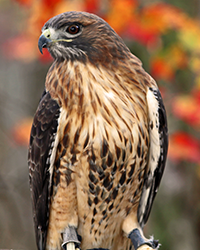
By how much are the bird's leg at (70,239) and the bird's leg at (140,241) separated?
0.47m

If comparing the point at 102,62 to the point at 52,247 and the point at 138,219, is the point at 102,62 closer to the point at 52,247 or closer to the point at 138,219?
the point at 138,219

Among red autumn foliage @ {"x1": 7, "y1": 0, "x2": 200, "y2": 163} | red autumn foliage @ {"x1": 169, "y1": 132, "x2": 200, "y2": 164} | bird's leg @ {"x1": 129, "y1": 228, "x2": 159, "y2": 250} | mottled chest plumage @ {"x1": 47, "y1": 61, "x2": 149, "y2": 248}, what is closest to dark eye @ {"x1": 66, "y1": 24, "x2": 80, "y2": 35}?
mottled chest plumage @ {"x1": 47, "y1": 61, "x2": 149, "y2": 248}

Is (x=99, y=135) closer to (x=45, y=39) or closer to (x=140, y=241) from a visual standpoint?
(x=45, y=39)

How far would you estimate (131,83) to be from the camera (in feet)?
9.50

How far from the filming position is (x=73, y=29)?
2727 mm

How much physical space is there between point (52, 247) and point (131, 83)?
154 cm

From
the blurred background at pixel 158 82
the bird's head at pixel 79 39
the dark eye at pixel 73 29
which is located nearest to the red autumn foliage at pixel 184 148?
the blurred background at pixel 158 82

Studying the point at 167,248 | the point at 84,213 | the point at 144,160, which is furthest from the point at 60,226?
the point at 167,248

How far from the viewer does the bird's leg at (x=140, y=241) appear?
310 cm

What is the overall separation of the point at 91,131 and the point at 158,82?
12.1ft

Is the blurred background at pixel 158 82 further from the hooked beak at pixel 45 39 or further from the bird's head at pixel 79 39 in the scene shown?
the hooked beak at pixel 45 39

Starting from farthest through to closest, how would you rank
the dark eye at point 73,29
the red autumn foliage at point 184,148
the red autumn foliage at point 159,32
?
the red autumn foliage at point 184,148, the red autumn foliage at point 159,32, the dark eye at point 73,29

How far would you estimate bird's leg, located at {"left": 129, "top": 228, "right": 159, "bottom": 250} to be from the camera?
310cm

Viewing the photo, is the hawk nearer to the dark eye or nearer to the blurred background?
the dark eye
